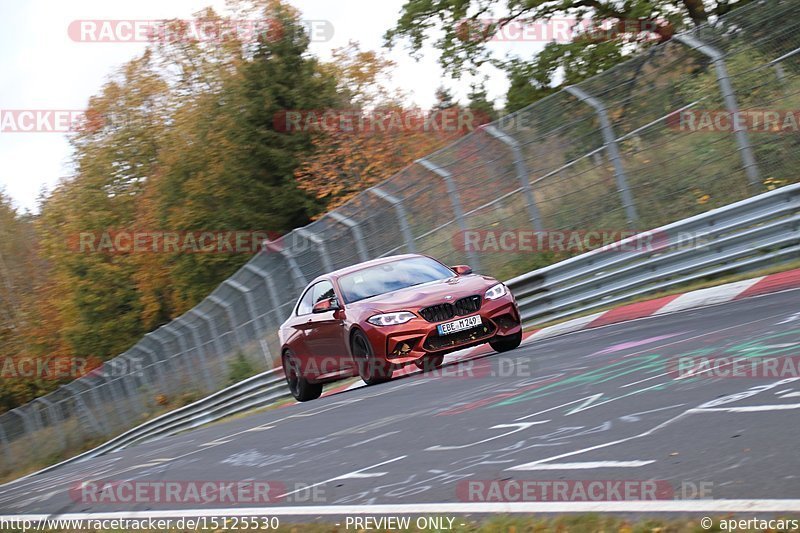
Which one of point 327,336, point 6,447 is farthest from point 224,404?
point 6,447

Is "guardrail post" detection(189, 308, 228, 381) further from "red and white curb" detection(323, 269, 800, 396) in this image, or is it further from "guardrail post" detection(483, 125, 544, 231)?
"guardrail post" detection(483, 125, 544, 231)

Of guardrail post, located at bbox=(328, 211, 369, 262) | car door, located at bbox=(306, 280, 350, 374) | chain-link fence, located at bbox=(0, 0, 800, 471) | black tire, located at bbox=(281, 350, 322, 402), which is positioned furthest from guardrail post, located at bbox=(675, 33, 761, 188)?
guardrail post, located at bbox=(328, 211, 369, 262)

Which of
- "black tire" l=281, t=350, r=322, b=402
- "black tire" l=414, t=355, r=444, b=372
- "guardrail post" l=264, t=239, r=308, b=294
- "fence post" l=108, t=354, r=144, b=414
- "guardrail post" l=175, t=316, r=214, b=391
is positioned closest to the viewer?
"black tire" l=414, t=355, r=444, b=372

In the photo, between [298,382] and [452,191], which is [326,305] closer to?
[298,382]

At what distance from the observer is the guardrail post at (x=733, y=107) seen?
13859 millimetres

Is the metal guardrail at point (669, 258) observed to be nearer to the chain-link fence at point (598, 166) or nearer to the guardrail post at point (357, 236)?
the chain-link fence at point (598, 166)

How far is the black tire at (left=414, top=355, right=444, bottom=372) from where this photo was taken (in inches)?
496

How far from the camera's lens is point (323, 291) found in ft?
47.8

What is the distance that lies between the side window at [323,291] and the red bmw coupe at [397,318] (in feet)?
0.04

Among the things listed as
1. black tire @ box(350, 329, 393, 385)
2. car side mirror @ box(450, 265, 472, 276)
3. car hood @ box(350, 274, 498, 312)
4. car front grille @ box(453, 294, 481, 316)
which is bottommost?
black tire @ box(350, 329, 393, 385)

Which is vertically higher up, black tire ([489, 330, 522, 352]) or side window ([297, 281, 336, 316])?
side window ([297, 281, 336, 316])

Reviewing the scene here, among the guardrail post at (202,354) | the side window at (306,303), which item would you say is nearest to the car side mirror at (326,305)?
the side window at (306,303)

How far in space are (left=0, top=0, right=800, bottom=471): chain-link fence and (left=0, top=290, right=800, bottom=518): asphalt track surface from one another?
123 inches

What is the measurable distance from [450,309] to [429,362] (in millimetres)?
889
